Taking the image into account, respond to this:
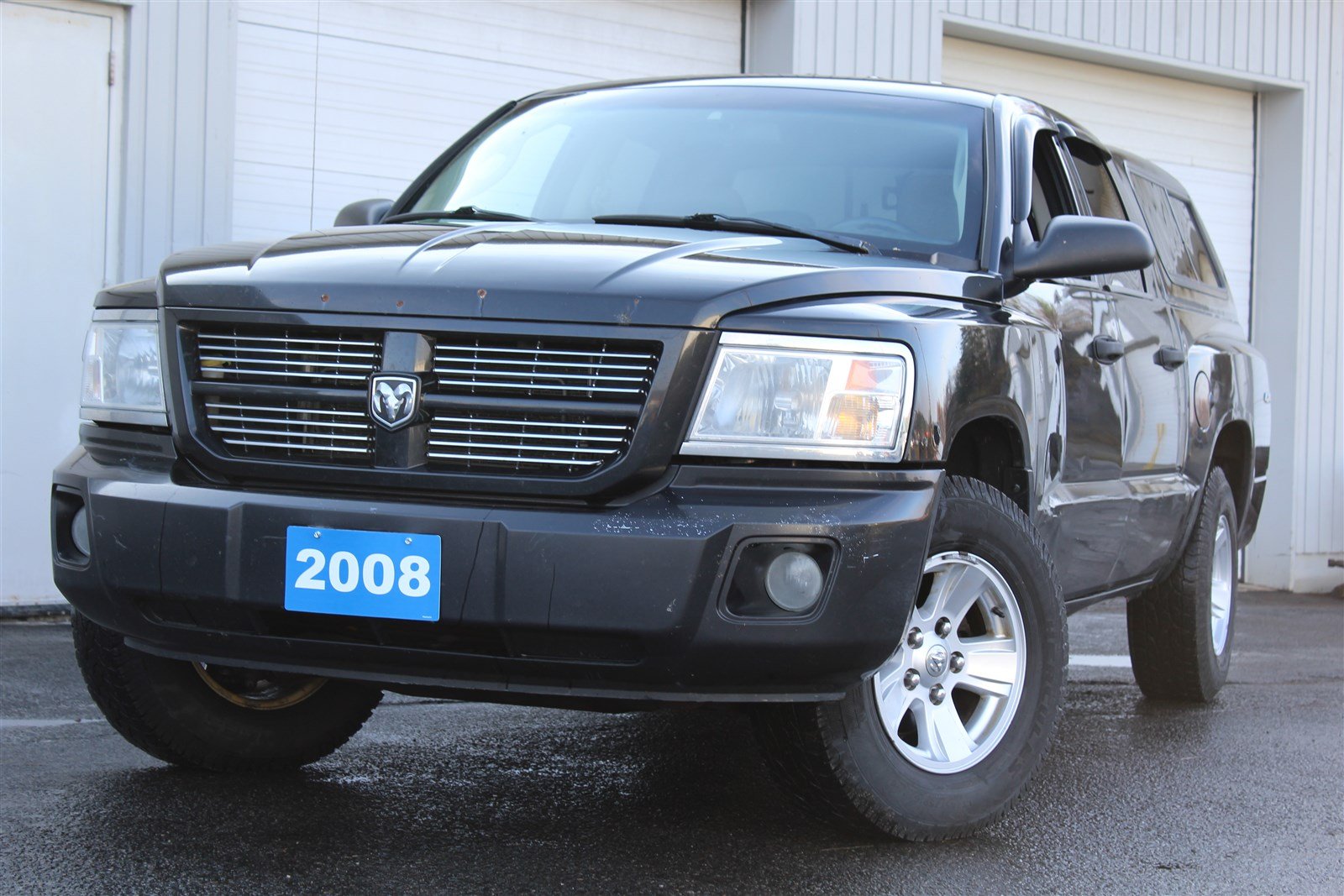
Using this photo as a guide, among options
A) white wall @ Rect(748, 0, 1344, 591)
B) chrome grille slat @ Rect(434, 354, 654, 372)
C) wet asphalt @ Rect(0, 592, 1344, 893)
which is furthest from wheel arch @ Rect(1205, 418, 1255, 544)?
white wall @ Rect(748, 0, 1344, 591)

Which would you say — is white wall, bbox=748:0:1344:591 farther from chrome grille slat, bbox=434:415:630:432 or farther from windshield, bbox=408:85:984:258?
chrome grille slat, bbox=434:415:630:432

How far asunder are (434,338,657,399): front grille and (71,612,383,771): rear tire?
1.01 meters

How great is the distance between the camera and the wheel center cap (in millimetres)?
3123

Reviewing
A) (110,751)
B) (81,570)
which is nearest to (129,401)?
(81,570)

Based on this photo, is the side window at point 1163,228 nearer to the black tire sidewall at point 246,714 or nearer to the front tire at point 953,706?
the front tire at point 953,706

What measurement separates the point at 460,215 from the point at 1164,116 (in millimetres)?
7911

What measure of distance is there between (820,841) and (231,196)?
479 centimetres

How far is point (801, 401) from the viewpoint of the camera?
107 inches

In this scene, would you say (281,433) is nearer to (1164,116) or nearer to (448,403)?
(448,403)

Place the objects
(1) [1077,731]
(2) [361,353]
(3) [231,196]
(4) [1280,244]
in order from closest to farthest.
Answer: (2) [361,353], (1) [1077,731], (3) [231,196], (4) [1280,244]

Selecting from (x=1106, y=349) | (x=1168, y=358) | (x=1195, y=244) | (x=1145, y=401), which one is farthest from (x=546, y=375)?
(x=1195, y=244)

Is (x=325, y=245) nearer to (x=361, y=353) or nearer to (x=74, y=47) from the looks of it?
(x=361, y=353)

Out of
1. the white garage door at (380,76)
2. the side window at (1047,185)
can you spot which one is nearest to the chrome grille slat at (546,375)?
the side window at (1047,185)

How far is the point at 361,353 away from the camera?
278cm
